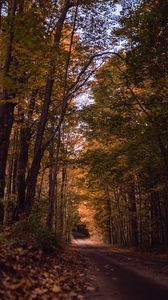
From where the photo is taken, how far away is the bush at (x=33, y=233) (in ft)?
32.5

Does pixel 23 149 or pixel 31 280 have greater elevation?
pixel 23 149

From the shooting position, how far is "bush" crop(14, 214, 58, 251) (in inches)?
390

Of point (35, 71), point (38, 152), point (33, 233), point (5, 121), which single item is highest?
point (35, 71)

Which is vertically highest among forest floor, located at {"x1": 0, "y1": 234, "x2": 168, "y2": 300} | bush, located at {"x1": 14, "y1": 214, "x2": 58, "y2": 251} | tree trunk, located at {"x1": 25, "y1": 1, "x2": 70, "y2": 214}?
tree trunk, located at {"x1": 25, "y1": 1, "x2": 70, "y2": 214}

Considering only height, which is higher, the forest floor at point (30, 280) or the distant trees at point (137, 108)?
the distant trees at point (137, 108)

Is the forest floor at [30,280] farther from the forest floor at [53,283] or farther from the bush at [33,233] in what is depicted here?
the bush at [33,233]

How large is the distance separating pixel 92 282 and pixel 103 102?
14264 millimetres

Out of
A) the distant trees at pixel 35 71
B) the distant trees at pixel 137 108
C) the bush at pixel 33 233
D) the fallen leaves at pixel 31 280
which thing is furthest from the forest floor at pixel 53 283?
the distant trees at pixel 137 108

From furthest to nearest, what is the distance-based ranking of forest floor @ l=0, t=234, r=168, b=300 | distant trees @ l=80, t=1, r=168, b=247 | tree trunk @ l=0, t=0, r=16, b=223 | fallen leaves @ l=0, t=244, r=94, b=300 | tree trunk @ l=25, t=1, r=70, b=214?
distant trees @ l=80, t=1, r=168, b=247 < tree trunk @ l=25, t=1, r=70, b=214 < tree trunk @ l=0, t=0, r=16, b=223 < forest floor @ l=0, t=234, r=168, b=300 < fallen leaves @ l=0, t=244, r=94, b=300

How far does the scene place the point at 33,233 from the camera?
1034cm

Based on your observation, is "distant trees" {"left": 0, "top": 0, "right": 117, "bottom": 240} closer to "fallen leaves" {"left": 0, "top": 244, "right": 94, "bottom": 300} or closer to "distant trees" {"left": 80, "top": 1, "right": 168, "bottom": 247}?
"distant trees" {"left": 80, "top": 1, "right": 168, "bottom": 247}

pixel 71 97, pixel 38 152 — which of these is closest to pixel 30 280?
pixel 38 152

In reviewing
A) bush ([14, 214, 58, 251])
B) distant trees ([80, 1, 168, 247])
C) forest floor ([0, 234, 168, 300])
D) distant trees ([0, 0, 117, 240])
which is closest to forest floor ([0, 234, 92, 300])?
forest floor ([0, 234, 168, 300])

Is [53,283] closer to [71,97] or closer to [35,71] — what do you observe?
[35,71]
